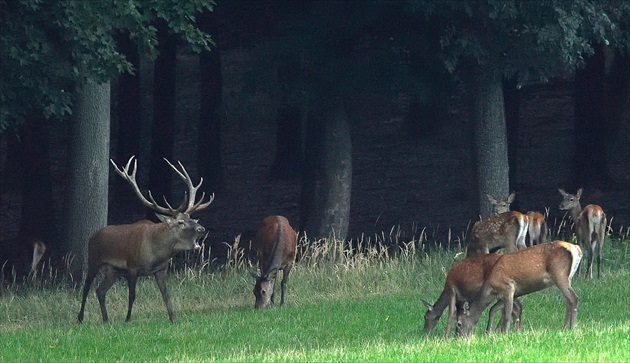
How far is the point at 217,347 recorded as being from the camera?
11555 mm

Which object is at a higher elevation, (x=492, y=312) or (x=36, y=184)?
(x=36, y=184)

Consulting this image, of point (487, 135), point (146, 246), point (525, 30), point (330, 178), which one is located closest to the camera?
point (146, 246)

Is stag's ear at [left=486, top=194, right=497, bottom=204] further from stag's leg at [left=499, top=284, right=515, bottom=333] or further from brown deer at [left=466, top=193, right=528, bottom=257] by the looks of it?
stag's leg at [left=499, top=284, right=515, bottom=333]

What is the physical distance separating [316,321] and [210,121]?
15.7 m

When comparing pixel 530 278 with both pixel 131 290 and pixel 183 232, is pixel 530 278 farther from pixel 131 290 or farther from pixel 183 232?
pixel 131 290

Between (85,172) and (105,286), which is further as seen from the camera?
(85,172)

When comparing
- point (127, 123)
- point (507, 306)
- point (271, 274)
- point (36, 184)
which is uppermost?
point (127, 123)

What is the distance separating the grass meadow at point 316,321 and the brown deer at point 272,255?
24 centimetres

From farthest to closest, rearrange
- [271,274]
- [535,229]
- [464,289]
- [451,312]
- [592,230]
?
[535,229]
[592,230]
[271,274]
[464,289]
[451,312]

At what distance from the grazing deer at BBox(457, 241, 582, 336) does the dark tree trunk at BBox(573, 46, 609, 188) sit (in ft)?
47.6

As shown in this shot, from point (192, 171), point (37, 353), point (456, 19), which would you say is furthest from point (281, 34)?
point (192, 171)

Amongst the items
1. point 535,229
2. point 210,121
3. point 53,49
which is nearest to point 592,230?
point 535,229

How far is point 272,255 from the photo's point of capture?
1570cm

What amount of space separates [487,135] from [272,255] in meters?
4.98
